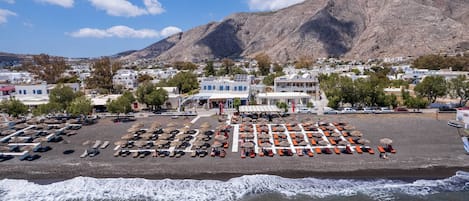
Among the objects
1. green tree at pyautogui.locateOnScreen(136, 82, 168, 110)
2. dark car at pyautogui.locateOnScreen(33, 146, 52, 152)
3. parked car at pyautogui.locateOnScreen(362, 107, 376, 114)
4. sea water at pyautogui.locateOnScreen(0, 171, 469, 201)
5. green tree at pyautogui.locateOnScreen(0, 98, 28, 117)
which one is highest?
green tree at pyautogui.locateOnScreen(136, 82, 168, 110)

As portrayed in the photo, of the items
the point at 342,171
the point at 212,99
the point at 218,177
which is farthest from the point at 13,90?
the point at 342,171

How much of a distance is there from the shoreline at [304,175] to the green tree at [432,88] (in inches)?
995

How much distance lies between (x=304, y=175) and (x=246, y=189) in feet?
17.6

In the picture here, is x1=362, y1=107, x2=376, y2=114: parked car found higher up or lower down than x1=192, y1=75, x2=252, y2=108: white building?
lower down

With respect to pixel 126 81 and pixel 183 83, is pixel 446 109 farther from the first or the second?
pixel 126 81

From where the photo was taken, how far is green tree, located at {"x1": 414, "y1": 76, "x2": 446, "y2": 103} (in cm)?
4547

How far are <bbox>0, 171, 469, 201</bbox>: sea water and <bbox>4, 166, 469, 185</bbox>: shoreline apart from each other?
0.64 metres

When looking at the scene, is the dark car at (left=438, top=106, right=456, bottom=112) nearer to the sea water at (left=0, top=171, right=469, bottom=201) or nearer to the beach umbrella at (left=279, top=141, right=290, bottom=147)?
the sea water at (left=0, top=171, right=469, bottom=201)

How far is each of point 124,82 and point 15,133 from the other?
4765 centimetres

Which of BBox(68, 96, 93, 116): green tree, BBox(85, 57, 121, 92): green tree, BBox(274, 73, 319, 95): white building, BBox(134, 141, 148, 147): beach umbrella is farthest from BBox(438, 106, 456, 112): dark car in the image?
BBox(85, 57, 121, 92): green tree

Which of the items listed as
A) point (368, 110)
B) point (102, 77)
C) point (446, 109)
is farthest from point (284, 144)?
point (102, 77)

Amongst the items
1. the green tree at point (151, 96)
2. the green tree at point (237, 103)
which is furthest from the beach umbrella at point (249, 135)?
the green tree at point (151, 96)

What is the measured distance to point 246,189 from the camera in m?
22.1

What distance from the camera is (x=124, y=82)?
3243 inches
